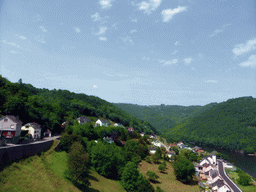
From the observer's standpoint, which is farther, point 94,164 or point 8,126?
point 94,164

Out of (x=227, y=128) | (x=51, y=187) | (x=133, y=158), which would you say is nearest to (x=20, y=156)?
(x=51, y=187)

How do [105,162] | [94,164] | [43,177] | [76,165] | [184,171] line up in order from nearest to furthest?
[43,177] < [76,165] < [105,162] < [94,164] < [184,171]

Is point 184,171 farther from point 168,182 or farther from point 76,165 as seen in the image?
point 76,165

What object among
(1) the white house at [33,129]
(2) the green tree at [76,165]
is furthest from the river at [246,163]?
(1) the white house at [33,129]

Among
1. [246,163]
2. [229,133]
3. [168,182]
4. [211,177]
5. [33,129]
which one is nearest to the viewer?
[33,129]

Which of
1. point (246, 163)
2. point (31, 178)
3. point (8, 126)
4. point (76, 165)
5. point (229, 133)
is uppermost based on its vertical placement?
point (8, 126)

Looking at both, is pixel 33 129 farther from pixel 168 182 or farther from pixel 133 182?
pixel 168 182

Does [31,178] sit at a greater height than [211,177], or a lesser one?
greater

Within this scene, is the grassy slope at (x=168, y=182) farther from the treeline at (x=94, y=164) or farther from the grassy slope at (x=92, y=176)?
the grassy slope at (x=92, y=176)

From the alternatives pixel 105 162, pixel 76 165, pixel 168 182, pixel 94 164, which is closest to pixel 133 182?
pixel 105 162

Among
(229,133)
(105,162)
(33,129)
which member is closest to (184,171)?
(105,162)

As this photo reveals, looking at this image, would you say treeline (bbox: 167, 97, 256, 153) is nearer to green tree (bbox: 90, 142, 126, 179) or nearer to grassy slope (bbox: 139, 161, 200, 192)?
grassy slope (bbox: 139, 161, 200, 192)
